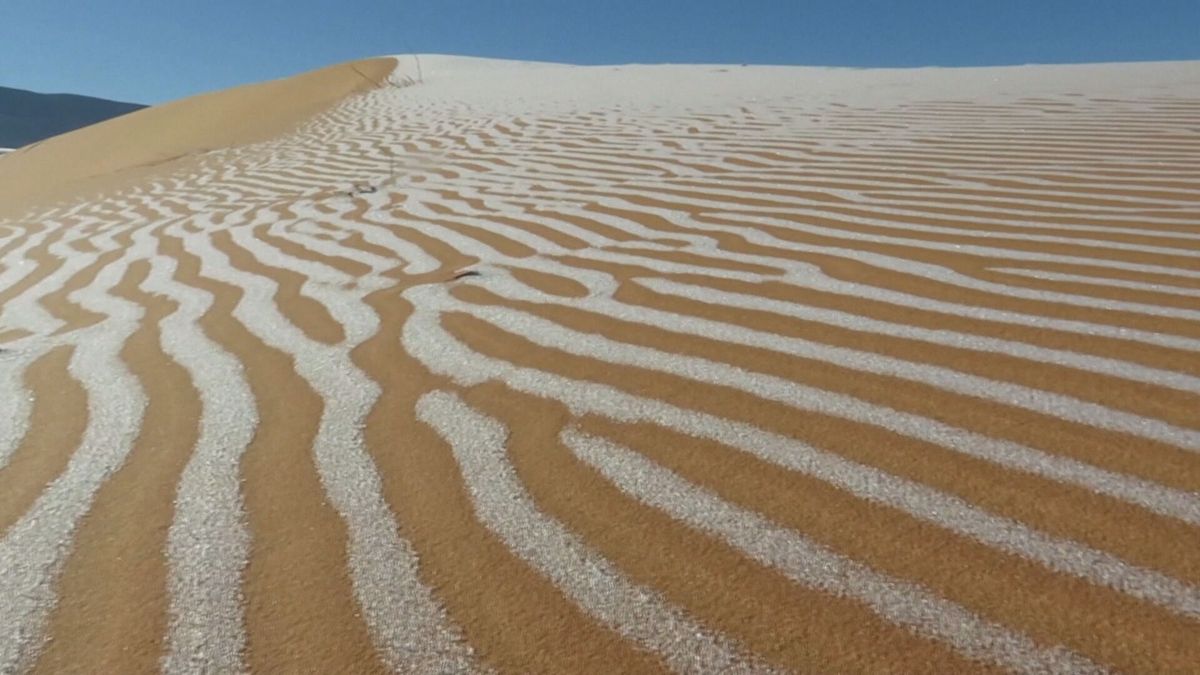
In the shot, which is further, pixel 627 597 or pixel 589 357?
pixel 589 357

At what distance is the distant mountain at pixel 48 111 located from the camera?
75500 mm

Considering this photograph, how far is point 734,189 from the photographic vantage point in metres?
5.28

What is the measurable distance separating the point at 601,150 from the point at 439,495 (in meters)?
6.32

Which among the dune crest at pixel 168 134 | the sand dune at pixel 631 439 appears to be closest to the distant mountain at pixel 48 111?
the dune crest at pixel 168 134

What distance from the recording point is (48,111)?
8394cm

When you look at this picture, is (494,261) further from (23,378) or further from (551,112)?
(551,112)

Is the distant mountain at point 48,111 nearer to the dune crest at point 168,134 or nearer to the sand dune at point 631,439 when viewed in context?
the dune crest at point 168,134

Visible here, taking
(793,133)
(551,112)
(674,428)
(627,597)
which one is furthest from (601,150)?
(627,597)

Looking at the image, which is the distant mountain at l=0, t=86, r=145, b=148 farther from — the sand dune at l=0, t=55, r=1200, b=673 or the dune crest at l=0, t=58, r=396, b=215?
the sand dune at l=0, t=55, r=1200, b=673

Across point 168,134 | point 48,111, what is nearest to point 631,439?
point 168,134

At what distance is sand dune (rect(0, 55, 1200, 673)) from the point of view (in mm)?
1369

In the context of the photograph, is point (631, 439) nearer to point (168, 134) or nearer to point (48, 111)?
point (168, 134)

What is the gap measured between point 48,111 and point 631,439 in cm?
10015

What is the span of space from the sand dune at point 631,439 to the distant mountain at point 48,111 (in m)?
83.1
